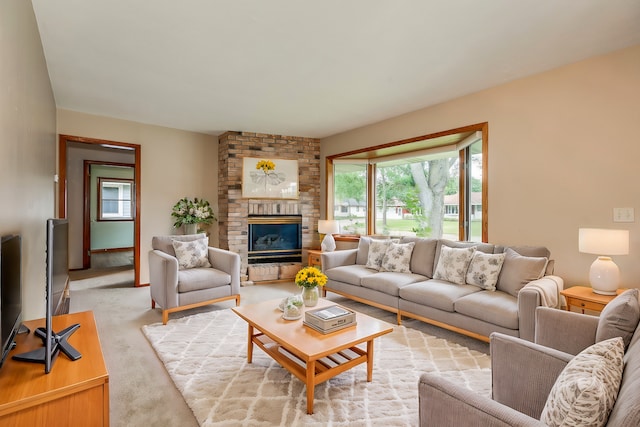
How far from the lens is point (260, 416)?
1.87 meters

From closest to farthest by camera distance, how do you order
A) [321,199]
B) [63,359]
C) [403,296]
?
1. [63,359]
2. [403,296]
3. [321,199]

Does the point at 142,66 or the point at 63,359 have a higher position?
the point at 142,66

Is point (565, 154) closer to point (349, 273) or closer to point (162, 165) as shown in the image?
point (349, 273)

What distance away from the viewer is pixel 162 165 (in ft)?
16.6

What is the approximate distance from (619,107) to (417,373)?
8.99 feet

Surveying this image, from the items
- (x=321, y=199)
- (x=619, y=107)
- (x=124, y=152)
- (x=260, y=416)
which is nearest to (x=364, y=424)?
(x=260, y=416)

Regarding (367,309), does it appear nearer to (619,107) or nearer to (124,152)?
(619,107)

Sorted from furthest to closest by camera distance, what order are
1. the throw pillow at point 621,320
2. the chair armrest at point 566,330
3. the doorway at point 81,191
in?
the doorway at point 81,191 → the chair armrest at point 566,330 → the throw pillow at point 621,320

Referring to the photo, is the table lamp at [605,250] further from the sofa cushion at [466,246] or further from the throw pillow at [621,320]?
the throw pillow at [621,320]

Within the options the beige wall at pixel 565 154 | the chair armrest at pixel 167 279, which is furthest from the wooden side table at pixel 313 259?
the beige wall at pixel 565 154

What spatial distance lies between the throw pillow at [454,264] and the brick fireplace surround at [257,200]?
2.66 m

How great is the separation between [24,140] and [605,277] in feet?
13.5

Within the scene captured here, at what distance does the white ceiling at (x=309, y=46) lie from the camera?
207 cm

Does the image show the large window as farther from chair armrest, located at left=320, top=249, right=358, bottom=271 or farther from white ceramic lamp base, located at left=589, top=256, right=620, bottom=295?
white ceramic lamp base, located at left=589, top=256, right=620, bottom=295
